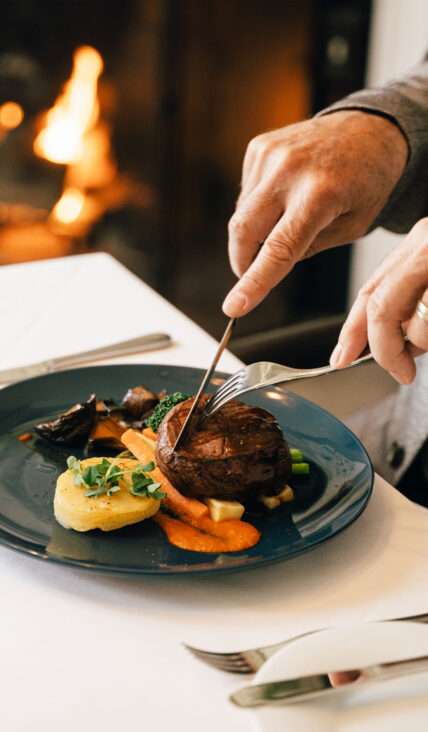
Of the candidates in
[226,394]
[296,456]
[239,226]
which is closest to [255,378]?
[226,394]

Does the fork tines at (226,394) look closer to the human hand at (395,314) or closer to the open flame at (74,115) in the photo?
the human hand at (395,314)

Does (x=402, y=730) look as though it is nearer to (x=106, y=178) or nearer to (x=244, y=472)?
(x=244, y=472)

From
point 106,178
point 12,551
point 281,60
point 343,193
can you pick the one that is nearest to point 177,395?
point 12,551

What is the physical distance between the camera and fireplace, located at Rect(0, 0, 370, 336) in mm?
3459

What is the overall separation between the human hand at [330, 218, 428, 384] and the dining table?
0.24 metres

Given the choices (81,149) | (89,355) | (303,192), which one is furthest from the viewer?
(81,149)

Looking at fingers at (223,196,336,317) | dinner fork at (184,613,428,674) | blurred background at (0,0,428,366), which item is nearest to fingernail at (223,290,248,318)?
fingers at (223,196,336,317)

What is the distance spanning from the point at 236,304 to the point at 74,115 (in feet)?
8.75

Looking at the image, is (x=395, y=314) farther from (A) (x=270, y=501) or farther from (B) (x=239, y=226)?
(B) (x=239, y=226)

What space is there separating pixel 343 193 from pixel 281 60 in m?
2.74

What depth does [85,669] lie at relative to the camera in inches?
33.2

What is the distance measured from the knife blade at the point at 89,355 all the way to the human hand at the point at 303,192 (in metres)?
0.30

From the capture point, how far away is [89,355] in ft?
5.42

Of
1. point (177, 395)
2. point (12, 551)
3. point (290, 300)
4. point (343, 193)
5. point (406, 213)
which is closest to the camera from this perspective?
point (12, 551)
